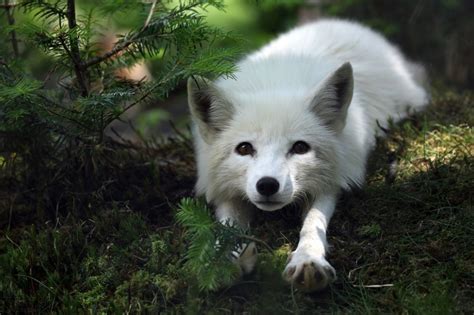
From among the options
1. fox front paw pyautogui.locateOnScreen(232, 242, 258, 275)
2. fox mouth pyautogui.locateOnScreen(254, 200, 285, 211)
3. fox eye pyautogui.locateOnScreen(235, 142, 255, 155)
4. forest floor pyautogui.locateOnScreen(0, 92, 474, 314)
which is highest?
fox eye pyautogui.locateOnScreen(235, 142, 255, 155)

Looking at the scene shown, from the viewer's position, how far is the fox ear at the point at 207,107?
4.61 meters

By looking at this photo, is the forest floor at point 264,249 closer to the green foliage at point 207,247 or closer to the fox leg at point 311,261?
the fox leg at point 311,261

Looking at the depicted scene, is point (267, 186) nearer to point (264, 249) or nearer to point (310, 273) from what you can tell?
point (264, 249)

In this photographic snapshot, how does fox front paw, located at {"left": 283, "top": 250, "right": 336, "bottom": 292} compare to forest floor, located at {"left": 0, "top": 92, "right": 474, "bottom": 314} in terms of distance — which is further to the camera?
forest floor, located at {"left": 0, "top": 92, "right": 474, "bottom": 314}

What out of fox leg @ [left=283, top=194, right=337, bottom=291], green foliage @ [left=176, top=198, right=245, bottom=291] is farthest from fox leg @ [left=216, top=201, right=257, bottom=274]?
green foliage @ [left=176, top=198, right=245, bottom=291]

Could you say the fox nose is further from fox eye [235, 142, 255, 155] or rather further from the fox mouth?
fox eye [235, 142, 255, 155]

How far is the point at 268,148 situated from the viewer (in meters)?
4.36

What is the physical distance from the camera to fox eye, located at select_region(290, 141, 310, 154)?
14.7 ft

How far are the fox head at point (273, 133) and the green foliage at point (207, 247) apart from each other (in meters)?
0.59

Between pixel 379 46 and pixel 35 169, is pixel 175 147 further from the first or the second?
pixel 379 46

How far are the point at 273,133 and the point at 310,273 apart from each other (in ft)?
3.48

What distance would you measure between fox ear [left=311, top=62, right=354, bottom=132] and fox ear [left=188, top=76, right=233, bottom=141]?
0.63 m

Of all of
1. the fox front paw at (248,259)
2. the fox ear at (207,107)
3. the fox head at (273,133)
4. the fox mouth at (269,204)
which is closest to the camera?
the fox front paw at (248,259)

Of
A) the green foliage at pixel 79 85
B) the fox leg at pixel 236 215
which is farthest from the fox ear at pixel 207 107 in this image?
the fox leg at pixel 236 215
